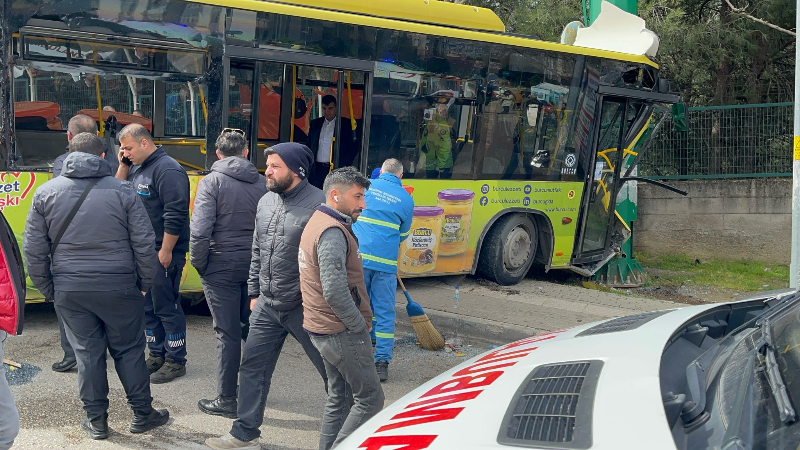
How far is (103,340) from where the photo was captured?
4699mm

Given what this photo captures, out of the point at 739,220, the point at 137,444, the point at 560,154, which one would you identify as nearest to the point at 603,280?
the point at 560,154

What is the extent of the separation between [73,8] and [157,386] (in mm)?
3254

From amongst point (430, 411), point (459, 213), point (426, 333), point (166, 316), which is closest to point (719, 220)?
point (459, 213)

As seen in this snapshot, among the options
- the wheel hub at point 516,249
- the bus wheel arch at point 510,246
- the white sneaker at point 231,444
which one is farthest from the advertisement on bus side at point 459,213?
the white sneaker at point 231,444

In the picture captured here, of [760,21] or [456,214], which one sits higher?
[760,21]

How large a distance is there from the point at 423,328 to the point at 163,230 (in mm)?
2396

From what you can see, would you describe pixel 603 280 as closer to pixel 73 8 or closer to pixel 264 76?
pixel 264 76

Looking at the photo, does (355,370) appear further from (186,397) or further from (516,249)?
(516,249)

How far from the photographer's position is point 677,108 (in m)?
10.6

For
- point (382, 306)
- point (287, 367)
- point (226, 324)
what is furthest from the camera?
point (287, 367)

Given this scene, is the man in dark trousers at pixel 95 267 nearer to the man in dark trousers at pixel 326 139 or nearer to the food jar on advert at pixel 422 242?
the food jar on advert at pixel 422 242

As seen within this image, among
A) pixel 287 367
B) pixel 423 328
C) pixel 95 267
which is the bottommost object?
pixel 287 367

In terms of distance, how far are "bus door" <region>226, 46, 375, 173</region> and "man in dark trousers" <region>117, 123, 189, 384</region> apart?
197cm

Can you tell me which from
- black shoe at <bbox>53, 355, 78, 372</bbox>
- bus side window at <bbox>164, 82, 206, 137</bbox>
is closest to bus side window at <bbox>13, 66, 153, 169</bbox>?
bus side window at <bbox>164, 82, 206, 137</bbox>
